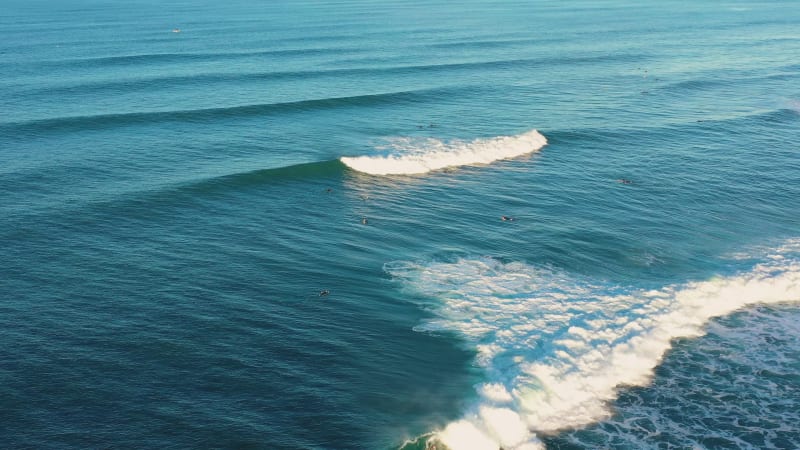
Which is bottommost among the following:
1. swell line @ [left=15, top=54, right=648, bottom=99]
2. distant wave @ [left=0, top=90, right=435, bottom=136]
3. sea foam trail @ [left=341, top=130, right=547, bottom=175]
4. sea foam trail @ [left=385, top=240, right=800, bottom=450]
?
sea foam trail @ [left=385, top=240, right=800, bottom=450]

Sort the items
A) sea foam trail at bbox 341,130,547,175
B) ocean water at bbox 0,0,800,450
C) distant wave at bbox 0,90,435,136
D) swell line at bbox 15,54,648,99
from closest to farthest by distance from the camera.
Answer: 1. ocean water at bbox 0,0,800,450
2. sea foam trail at bbox 341,130,547,175
3. distant wave at bbox 0,90,435,136
4. swell line at bbox 15,54,648,99

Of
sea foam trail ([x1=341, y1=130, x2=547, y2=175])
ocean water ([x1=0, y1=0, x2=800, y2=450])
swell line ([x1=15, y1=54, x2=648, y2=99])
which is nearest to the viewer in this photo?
ocean water ([x1=0, y1=0, x2=800, y2=450])

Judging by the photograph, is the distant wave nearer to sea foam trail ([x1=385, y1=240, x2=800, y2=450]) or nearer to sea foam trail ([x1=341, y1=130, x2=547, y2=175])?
sea foam trail ([x1=341, y1=130, x2=547, y2=175])

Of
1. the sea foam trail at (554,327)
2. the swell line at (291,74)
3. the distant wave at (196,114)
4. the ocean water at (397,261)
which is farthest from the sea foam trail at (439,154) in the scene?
the swell line at (291,74)

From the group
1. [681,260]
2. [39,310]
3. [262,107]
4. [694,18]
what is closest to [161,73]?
[262,107]

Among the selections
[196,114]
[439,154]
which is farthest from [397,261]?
[196,114]

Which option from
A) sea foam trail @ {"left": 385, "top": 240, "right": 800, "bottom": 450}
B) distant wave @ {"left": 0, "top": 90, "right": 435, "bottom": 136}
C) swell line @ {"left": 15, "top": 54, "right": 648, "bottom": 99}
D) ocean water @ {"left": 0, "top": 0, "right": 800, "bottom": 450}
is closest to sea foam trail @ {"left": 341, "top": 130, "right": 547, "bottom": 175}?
ocean water @ {"left": 0, "top": 0, "right": 800, "bottom": 450}
